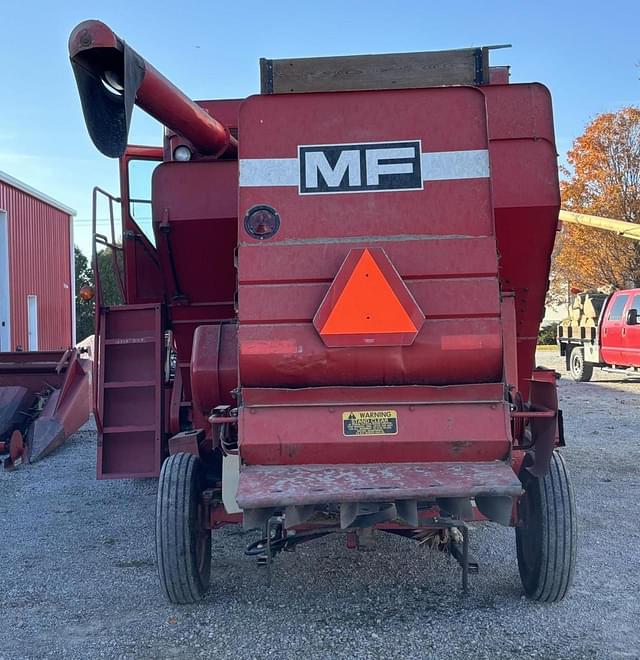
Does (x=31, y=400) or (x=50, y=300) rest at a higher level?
(x=50, y=300)

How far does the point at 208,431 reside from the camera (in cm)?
472

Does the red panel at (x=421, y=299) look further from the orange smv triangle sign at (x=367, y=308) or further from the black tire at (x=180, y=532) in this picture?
the black tire at (x=180, y=532)

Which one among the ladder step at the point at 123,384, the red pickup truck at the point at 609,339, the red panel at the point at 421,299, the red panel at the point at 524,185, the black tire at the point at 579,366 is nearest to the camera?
the red panel at the point at 421,299

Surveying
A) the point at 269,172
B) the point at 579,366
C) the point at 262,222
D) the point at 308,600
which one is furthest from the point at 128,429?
the point at 579,366

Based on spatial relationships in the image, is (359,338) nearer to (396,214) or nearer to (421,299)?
(421,299)

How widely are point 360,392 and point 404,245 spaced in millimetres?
774

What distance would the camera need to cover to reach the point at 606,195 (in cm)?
2423

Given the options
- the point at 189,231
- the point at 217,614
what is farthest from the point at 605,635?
Result: the point at 189,231

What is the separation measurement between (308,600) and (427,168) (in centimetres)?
256

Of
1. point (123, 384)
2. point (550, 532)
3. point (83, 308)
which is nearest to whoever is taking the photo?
point (550, 532)

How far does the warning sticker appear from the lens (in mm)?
3484

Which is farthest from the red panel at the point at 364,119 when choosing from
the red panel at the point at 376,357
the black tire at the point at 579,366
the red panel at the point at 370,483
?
the black tire at the point at 579,366

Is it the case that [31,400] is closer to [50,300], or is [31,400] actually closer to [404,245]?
[404,245]

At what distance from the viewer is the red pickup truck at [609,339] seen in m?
15.3
